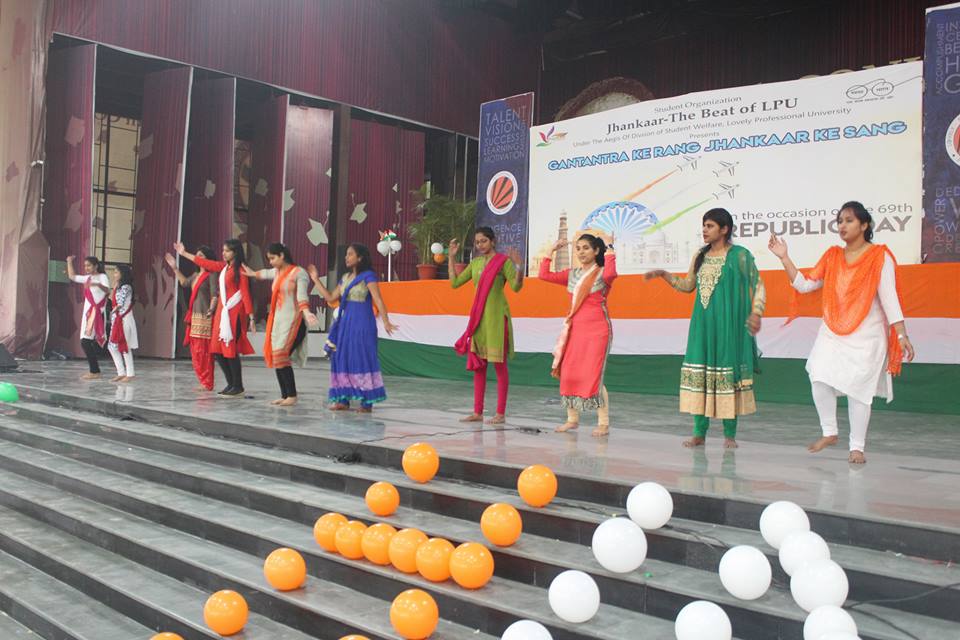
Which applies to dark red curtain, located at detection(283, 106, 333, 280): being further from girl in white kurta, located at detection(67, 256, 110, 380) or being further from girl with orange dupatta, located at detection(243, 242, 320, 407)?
girl with orange dupatta, located at detection(243, 242, 320, 407)

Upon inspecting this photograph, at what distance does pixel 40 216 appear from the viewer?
10453 millimetres

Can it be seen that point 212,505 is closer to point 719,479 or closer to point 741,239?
point 719,479

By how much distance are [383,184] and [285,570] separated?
1205 centimetres

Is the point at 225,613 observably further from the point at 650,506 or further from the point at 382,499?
the point at 650,506

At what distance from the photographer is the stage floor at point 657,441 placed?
3148mm

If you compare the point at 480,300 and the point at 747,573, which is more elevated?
the point at 480,300

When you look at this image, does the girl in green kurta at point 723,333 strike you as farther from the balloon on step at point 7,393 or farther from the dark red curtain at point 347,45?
the dark red curtain at point 347,45

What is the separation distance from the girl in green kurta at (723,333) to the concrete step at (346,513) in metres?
1.55

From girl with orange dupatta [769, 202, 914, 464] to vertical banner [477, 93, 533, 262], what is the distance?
707 cm

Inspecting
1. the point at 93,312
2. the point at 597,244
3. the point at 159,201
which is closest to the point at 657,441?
the point at 597,244

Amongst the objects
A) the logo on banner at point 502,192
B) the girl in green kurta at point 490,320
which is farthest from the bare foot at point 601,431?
the logo on banner at point 502,192

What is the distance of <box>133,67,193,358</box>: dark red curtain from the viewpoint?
38.3ft

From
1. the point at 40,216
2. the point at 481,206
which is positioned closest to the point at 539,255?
the point at 481,206

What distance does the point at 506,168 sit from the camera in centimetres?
1132
